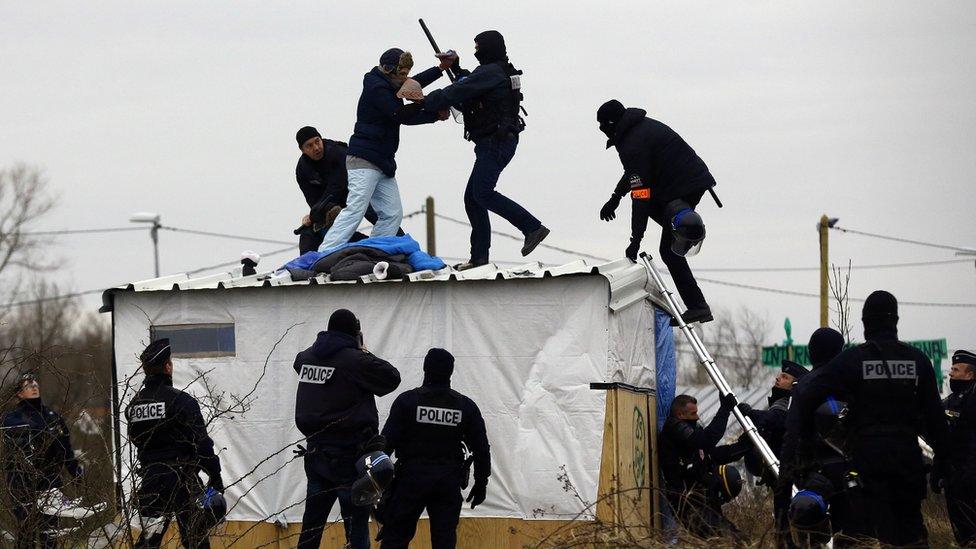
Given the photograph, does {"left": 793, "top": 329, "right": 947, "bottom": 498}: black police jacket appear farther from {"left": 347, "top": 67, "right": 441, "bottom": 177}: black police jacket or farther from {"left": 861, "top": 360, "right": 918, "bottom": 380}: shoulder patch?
{"left": 347, "top": 67, "right": 441, "bottom": 177}: black police jacket

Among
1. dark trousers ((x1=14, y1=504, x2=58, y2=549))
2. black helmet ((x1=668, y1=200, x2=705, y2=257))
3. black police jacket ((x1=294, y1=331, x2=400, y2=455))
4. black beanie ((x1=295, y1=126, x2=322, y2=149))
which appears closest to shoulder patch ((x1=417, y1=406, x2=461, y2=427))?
black police jacket ((x1=294, y1=331, x2=400, y2=455))

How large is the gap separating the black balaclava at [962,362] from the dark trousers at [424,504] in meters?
4.14

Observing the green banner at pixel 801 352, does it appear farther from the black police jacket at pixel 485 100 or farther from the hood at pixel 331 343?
the hood at pixel 331 343

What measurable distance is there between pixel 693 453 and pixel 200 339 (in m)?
4.11

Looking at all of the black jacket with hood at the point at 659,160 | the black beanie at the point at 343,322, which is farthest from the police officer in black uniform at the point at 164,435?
the black jacket with hood at the point at 659,160

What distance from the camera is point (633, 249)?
36.0ft

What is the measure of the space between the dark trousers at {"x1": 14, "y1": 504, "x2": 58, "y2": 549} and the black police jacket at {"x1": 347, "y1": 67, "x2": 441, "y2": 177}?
4.97 metres

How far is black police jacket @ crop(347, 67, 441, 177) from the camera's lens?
38.1 ft

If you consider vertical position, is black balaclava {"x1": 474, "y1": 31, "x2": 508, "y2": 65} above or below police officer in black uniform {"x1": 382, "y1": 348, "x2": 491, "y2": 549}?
above

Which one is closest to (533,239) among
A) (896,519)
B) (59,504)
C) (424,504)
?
(424,504)

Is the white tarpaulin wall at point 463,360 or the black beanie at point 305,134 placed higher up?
the black beanie at point 305,134

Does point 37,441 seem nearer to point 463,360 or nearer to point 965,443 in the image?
point 463,360

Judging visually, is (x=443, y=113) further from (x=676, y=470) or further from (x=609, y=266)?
(x=676, y=470)

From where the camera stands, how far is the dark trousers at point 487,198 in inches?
455
